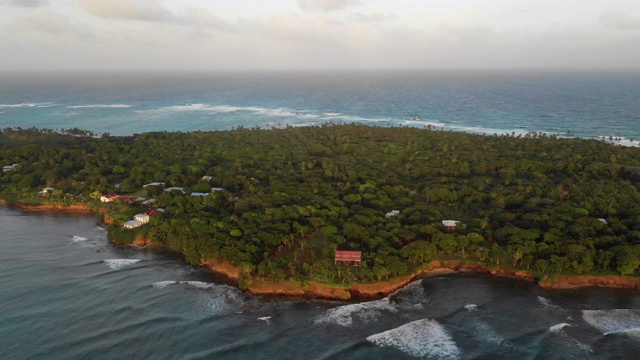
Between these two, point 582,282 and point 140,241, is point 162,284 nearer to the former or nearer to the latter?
point 140,241

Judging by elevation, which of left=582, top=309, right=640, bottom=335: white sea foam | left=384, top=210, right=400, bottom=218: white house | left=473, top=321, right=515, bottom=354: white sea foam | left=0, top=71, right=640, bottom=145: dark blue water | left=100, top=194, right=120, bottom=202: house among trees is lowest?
left=473, top=321, right=515, bottom=354: white sea foam

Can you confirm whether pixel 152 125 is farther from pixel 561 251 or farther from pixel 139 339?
pixel 561 251

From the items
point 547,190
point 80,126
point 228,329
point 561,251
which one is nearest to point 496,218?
point 561,251

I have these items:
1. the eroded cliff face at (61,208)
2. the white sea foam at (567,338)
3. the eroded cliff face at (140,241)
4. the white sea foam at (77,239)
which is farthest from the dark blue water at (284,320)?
the eroded cliff face at (61,208)

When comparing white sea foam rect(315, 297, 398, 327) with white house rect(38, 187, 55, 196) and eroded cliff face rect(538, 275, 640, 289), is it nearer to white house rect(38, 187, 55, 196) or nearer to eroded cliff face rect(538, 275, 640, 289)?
eroded cliff face rect(538, 275, 640, 289)

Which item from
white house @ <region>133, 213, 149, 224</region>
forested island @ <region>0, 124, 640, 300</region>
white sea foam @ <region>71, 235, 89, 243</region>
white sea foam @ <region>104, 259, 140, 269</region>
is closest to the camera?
forested island @ <region>0, 124, 640, 300</region>

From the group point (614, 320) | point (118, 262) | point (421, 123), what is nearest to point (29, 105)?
point (421, 123)

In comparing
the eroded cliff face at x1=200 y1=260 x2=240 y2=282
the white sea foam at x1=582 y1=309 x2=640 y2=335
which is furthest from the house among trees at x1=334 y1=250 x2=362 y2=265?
the white sea foam at x1=582 y1=309 x2=640 y2=335
